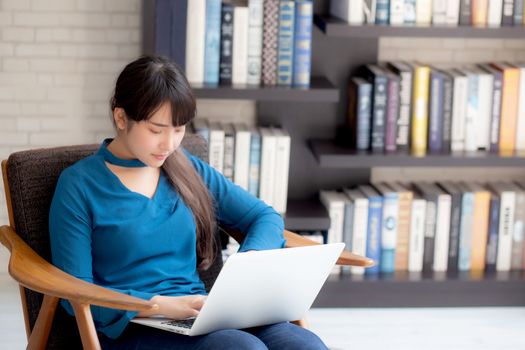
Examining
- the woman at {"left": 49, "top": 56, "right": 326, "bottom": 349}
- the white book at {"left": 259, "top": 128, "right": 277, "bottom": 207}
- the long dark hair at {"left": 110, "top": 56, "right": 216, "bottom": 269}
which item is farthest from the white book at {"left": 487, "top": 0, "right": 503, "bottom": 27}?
the long dark hair at {"left": 110, "top": 56, "right": 216, "bottom": 269}

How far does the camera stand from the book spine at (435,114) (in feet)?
12.5

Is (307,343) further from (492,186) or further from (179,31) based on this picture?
(492,186)

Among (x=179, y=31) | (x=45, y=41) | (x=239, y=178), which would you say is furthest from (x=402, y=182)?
(x=45, y=41)

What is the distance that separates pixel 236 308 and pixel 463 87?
1823mm

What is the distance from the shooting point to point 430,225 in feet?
12.9

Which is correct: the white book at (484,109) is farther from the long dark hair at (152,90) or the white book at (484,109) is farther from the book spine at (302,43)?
the long dark hair at (152,90)

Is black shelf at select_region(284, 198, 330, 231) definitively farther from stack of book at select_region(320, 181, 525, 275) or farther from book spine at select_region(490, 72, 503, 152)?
book spine at select_region(490, 72, 503, 152)

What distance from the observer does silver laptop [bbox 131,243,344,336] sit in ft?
7.29

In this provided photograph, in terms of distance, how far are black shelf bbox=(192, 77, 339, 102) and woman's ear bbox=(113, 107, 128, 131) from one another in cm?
112

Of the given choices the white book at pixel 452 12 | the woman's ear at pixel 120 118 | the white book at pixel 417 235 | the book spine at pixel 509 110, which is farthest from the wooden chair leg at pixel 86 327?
the book spine at pixel 509 110

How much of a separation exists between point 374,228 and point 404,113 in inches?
17.1

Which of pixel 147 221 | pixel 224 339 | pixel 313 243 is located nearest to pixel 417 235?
pixel 313 243

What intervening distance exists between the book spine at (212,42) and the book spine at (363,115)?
52 cm

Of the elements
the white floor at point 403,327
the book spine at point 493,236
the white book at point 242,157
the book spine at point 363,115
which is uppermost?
the book spine at point 363,115
